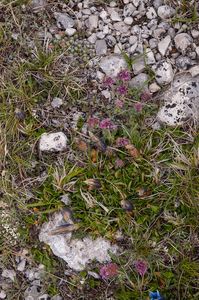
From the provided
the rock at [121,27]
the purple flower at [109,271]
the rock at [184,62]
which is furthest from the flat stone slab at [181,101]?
the purple flower at [109,271]

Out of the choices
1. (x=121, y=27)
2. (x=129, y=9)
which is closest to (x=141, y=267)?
(x=121, y=27)

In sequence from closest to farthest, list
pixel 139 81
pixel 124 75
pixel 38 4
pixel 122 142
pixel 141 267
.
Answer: pixel 141 267 < pixel 122 142 < pixel 124 75 < pixel 139 81 < pixel 38 4

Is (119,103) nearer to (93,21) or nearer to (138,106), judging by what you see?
(138,106)

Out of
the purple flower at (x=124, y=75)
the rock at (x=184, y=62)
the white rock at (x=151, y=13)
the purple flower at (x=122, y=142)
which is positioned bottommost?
the purple flower at (x=122, y=142)

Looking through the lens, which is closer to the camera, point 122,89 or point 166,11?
point 122,89

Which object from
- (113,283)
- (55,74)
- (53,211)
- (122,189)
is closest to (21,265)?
(53,211)

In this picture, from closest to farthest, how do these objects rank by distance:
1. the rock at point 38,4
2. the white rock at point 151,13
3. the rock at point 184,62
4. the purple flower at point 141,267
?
the purple flower at point 141,267 < the rock at point 184,62 < the white rock at point 151,13 < the rock at point 38,4

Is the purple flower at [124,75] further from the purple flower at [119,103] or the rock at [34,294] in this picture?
the rock at [34,294]

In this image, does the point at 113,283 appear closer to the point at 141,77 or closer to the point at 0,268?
the point at 0,268
